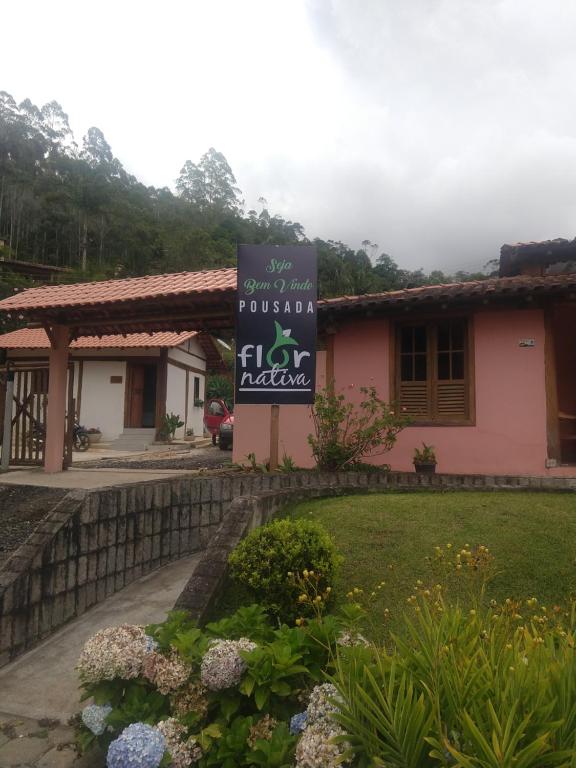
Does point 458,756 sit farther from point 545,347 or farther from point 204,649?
point 545,347

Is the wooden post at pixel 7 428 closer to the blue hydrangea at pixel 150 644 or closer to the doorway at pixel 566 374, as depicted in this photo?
the blue hydrangea at pixel 150 644

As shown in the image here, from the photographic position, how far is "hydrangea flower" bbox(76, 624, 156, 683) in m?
2.61

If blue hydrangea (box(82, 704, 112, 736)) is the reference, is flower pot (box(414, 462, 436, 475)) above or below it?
above

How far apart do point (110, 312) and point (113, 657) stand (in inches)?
279

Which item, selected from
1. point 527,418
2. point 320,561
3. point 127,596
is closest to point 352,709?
point 320,561

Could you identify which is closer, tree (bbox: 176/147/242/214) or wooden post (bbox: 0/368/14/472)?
wooden post (bbox: 0/368/14/472)

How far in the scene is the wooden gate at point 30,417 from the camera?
9281 mm

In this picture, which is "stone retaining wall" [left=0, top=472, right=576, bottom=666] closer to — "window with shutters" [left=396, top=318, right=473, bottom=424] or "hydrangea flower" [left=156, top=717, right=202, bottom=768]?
"hydrangea flower" [left=156, top=717, right=202, bottom=768]

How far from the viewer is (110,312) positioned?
29.1 feet

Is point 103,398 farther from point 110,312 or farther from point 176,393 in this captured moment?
point 110,312

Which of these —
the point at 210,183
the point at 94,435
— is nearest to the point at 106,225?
the point at 210,183

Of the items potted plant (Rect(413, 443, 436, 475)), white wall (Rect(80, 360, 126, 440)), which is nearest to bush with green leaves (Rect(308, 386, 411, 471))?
potted plant (Rect(413, 443, 436, 475))

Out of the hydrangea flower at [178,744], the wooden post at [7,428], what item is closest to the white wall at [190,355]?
the wooden post at [7,428]

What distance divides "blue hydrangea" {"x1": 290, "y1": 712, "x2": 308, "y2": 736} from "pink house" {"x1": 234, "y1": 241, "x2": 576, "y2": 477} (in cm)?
629
